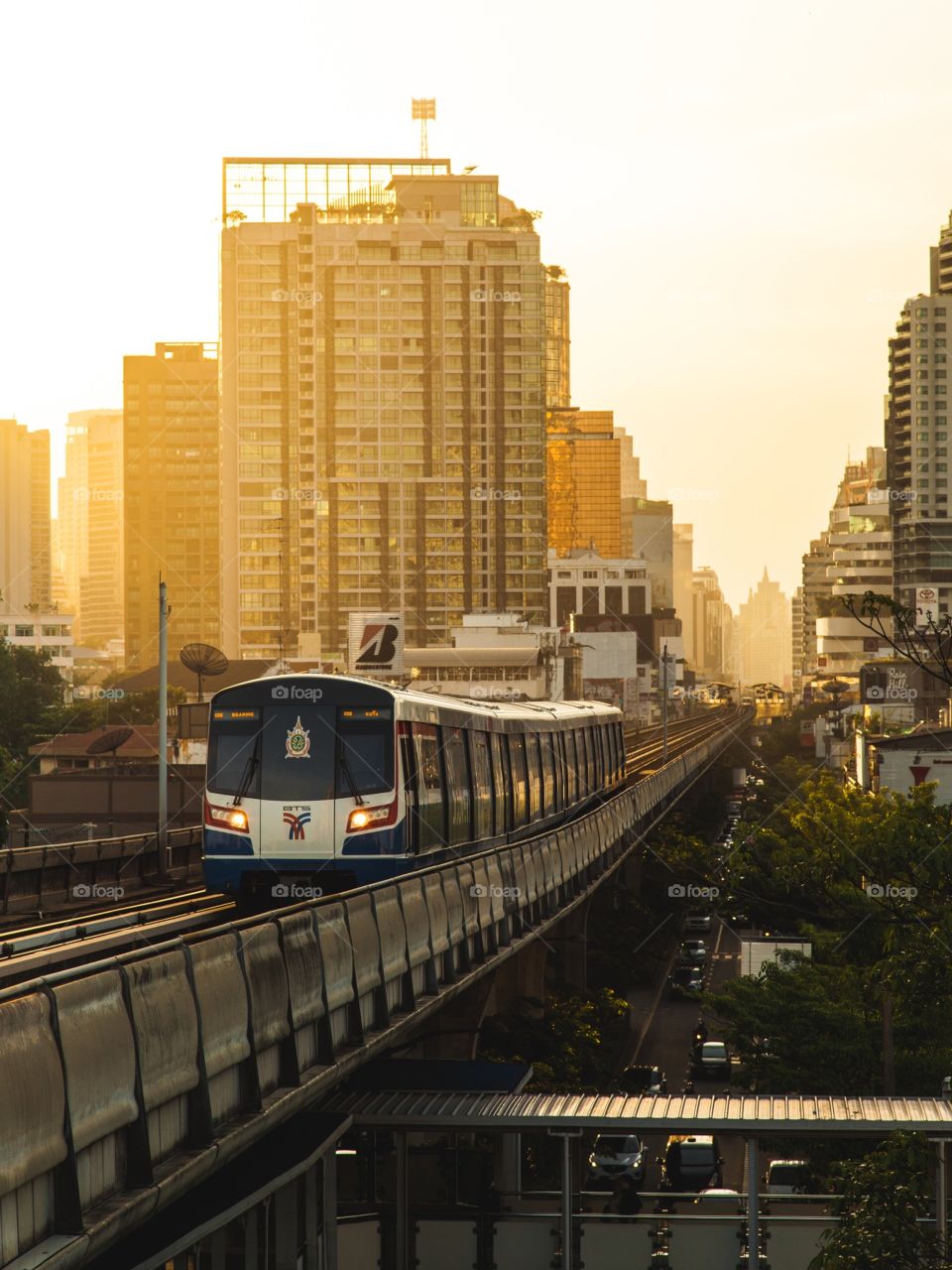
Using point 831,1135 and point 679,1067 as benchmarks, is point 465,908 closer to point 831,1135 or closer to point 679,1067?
point 831,1135

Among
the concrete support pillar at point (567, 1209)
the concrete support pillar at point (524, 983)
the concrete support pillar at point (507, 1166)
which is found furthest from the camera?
the concrete support pillar at point (524, 983)

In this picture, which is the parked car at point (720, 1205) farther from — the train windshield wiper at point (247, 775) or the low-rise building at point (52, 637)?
the low-rise building at point (52, 637)

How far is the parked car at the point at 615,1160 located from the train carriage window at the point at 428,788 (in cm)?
744

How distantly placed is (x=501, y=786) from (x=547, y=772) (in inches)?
276

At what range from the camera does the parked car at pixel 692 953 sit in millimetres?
59125

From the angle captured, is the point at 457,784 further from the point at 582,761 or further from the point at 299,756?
the point at 582,761

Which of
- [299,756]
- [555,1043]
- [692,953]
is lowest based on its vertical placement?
[692,953]

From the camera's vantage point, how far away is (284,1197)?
13.6 meters

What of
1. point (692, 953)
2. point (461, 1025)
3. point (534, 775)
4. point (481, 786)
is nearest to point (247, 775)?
point (481, 786)

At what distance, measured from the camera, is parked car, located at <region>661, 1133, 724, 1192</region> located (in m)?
30.9

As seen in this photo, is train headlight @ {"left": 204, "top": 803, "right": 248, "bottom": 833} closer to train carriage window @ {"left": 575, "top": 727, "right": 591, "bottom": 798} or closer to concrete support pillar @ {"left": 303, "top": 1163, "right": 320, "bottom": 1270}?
concrete support pillar @ {"left": 303, "top": 1163, "right": 320, "bottom": 1270}

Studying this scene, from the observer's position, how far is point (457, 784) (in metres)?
27.0

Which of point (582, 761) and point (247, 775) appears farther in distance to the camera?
point (582, 761)

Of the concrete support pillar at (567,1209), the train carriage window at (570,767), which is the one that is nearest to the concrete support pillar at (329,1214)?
the concrete support pillar at (567,1209)
